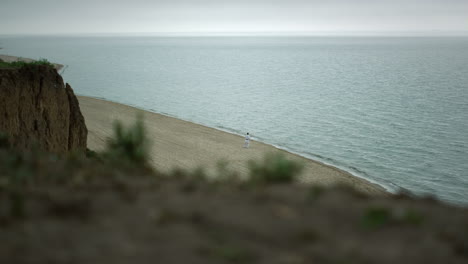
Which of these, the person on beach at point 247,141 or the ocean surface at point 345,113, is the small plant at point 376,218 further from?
the person on beach at point 247,141

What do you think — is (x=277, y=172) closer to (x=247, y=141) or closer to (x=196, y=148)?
(x=196, y=148)

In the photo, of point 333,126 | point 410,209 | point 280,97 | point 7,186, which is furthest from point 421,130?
point 7,186

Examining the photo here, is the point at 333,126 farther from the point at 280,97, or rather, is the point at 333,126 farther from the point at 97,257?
the point at 97,257

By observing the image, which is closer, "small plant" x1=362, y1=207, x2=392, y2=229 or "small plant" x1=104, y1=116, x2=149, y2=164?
"small plant" x1=362, y1=207, x2=392, y2=229

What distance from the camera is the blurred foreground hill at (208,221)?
15.3 ft

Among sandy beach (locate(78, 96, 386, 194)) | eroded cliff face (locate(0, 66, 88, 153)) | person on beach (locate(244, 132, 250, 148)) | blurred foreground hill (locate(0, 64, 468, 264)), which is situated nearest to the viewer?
blurred foreground hill (locate(0, 64, 468, 264))

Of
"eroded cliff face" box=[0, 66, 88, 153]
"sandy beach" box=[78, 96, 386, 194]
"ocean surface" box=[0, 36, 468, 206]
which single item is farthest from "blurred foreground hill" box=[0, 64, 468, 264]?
"ocean surface" box=[0, 36, 468, 206]

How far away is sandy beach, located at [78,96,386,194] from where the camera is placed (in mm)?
24375

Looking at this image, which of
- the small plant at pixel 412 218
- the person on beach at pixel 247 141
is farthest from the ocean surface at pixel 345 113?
the small plant at pixel 412 218

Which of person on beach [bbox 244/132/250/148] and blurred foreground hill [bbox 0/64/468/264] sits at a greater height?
blurred foreground hill [bbox 0/64/468/264]

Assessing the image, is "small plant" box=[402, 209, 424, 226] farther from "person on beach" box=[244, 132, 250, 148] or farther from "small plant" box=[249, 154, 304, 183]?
"person on beach" box=[244, 132, 250, 148]

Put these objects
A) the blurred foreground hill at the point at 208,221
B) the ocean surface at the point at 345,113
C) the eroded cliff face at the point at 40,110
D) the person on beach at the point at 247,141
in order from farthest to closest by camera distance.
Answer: the person on beach at the point at 247,141, the ocean surface at the point at 345,113, the eroded cliff face at the point at 40,110, the blurred foreground hill at the point at 208,221

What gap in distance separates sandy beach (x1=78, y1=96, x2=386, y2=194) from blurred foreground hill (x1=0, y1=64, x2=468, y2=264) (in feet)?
45.0

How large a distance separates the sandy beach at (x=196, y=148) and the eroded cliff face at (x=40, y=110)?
3.48 metres
